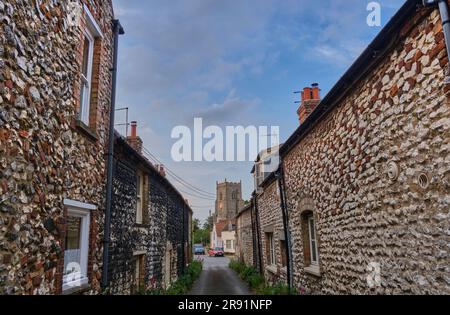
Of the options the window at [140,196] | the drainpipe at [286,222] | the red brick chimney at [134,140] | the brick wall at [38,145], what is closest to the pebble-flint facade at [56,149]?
the brick wall at [38,145]

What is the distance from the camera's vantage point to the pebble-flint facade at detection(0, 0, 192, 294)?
334 cm

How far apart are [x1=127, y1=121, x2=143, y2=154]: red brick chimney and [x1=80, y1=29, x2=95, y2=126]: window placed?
20.2 feet

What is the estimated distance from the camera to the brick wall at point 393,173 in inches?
141

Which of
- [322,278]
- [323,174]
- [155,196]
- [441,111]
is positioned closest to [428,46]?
[441,111]

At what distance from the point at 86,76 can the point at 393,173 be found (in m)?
5.08

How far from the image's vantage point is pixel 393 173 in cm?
434

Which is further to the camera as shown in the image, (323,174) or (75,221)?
(323,174)

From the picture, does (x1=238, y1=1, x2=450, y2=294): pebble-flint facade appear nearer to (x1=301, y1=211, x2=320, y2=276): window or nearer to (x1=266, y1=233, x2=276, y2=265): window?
(x1=301, y1=211, x2=320, y2=276): window


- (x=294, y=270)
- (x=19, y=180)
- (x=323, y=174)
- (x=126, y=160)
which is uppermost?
(x=126, y=160)

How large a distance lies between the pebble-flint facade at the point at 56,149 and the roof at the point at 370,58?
4.26 m

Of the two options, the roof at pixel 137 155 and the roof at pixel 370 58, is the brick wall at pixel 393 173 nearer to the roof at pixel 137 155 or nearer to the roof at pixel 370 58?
the roof at pixel 370 58

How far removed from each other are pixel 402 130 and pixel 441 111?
70 cm
